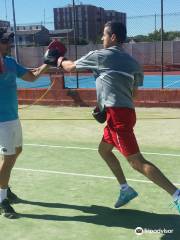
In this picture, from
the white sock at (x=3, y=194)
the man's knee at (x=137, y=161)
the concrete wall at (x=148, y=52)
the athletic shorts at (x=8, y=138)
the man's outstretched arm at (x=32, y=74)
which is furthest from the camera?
the concrete wall at (x=148, y=52)

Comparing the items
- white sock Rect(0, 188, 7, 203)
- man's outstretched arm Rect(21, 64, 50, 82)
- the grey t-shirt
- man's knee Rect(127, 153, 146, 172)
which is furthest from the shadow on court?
man's outstretched arm Rect(21, 64, 50, 82)

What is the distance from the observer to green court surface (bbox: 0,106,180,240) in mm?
4852

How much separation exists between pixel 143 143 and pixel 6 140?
4.16m

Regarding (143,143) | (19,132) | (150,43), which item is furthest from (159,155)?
Result: (150,43)

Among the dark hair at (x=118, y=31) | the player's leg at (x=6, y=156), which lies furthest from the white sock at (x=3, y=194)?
the dark hair at (x=118, y=31)

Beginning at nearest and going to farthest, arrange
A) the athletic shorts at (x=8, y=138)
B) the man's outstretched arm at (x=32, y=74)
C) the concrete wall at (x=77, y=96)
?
the athletic shorts at (x=8, y=138), the man's outstretched arm at (x=32, y=74), the concrete wall at (x=77, y=96)

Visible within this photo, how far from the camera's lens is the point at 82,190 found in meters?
6.11

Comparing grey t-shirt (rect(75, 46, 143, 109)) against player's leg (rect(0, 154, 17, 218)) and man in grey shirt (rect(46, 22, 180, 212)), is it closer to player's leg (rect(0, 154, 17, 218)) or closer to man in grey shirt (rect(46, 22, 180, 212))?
man in grey shirt (rect(46, 22, 180, 212))

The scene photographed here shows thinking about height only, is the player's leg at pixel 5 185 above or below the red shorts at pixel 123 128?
below

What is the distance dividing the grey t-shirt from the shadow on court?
1205mm

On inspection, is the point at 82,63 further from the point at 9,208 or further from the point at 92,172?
the point at 92,172

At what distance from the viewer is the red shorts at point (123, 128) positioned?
4.84 meters

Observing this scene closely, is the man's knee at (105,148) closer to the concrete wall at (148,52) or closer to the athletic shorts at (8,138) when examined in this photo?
the athletic shorts at (8,138)

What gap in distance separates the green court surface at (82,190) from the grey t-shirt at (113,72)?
1243mm
